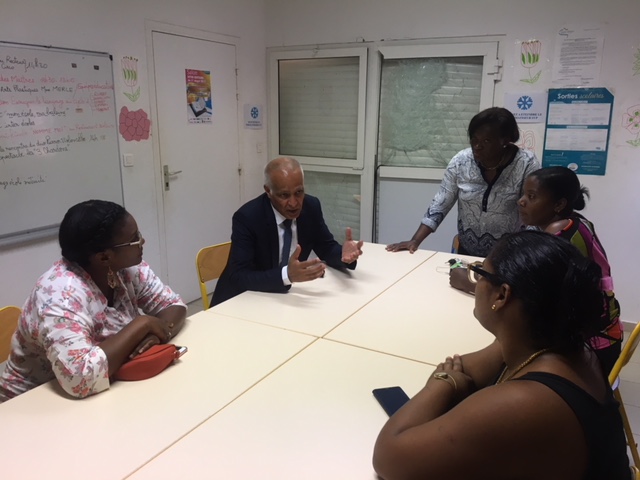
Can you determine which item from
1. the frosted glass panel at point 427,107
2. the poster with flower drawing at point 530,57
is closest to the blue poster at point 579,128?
the poster with flower drawing at point 530,57

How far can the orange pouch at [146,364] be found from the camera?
147 centimetres

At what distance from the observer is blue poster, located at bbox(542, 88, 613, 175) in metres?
3.61

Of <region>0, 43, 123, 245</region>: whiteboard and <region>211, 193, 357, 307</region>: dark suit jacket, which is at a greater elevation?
<region>0, 43, 123, 245</region>: whiteboard

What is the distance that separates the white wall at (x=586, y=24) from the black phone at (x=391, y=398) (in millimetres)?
3040

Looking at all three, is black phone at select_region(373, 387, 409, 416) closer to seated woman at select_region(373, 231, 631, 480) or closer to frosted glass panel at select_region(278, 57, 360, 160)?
seated woman at select_region(373, 231, 631, 480)

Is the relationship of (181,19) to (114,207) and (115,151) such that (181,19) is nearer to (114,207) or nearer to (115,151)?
(115,151)

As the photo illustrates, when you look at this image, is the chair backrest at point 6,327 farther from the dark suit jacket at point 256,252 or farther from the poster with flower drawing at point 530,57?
the poster with flower drawing at point 530,57

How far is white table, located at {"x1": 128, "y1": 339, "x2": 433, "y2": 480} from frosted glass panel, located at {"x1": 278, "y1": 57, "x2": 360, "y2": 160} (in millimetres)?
3305

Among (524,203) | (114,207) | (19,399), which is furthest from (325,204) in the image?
(19,399)

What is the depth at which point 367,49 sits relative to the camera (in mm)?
4320

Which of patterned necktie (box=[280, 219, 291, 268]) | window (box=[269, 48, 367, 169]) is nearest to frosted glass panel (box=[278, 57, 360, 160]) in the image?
window (box=[269, 48, 367, 169])

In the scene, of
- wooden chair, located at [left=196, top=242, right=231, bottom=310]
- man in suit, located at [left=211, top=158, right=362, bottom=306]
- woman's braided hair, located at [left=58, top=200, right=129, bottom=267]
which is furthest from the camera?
wooden chair, located at [left=196, top=242, right=231, bottom=310]

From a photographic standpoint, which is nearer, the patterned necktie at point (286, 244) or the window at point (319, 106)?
the patterned necktie at point (286, 244)

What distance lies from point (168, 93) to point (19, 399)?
3.01 m
